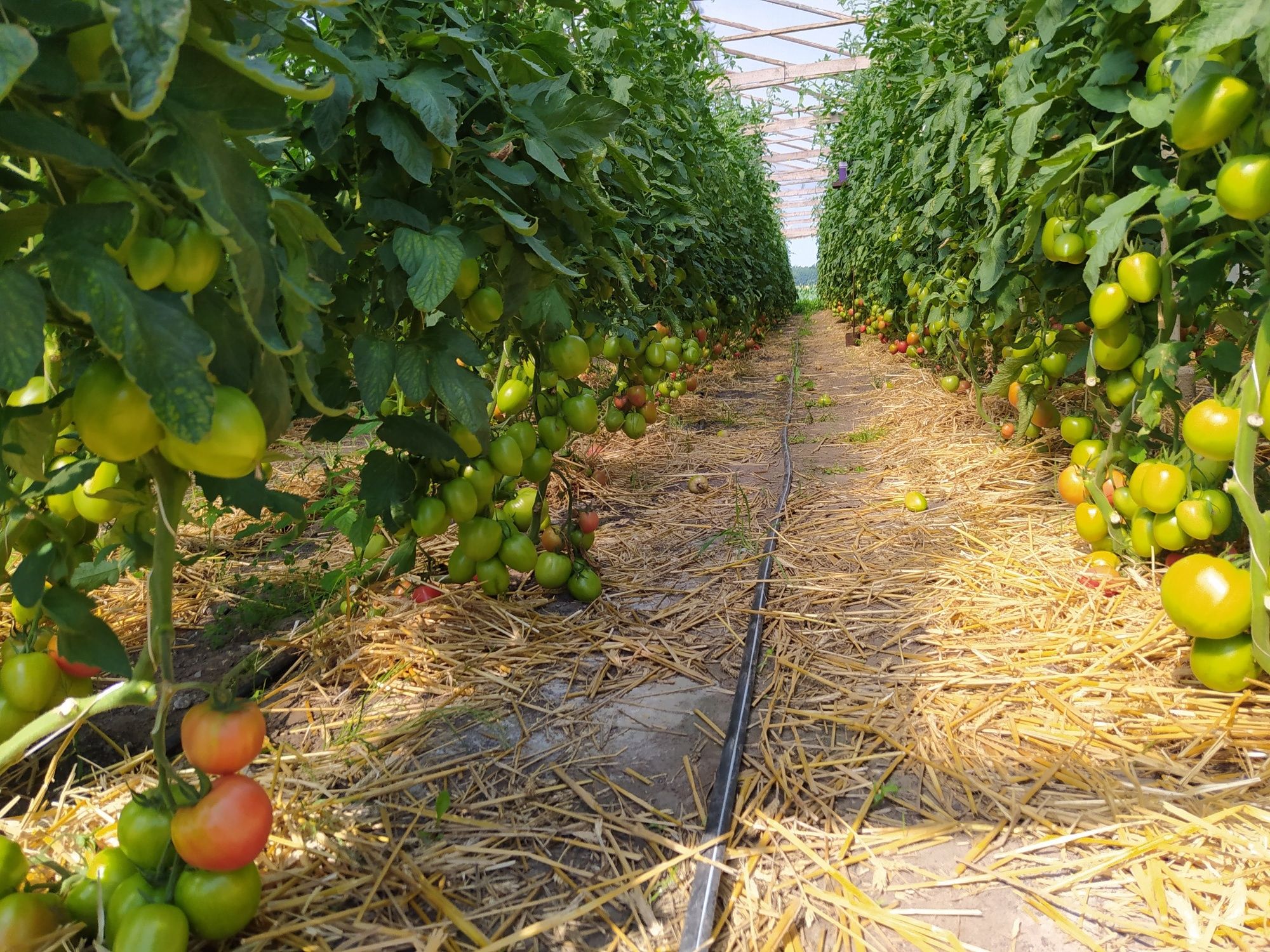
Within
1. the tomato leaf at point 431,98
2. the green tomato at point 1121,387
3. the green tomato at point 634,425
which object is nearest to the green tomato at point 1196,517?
the green tomato at point 1121,387

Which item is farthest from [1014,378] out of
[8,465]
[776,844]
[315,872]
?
[8,465]

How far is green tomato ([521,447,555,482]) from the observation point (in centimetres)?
191

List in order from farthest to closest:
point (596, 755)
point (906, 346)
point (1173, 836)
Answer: point (906, 346)
point (596, 755)
point (1173, 836)

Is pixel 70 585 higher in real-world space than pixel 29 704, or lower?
higher

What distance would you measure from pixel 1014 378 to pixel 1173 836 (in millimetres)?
2070

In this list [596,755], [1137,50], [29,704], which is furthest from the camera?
[1137,50]

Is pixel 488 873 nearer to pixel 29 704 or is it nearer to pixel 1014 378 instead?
pixel 29 704

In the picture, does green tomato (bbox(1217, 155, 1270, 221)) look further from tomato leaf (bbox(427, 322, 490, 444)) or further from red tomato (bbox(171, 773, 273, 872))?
red tomato (bbox(171, 773, 273, 872))

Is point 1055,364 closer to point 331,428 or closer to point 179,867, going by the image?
point 331,428

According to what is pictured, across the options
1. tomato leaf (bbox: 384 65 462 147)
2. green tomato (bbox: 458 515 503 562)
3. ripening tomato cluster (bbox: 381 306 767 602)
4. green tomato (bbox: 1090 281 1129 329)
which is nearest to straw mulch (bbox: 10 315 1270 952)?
ripening tomato cluster (bbox: 381 306 767 602)

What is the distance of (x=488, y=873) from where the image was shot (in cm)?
120

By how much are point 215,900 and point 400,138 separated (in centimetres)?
118

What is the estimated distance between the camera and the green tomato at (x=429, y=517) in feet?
5.34

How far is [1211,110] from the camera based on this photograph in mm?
1301
